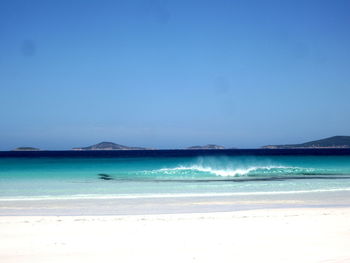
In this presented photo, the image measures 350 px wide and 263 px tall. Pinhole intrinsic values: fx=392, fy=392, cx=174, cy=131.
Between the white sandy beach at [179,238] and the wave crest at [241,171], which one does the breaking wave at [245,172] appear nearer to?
the wave crest at [241,171]

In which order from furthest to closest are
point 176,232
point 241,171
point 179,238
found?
point 241,171 → point 176,232 → point 179,238

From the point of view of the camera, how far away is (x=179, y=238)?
8180mm

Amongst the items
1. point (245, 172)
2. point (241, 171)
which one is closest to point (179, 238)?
point (245, 172)

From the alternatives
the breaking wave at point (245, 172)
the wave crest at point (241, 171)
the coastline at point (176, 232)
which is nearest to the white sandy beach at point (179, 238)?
the coastline at point (176, 232)

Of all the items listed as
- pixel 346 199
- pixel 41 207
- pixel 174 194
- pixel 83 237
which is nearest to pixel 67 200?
pixel 41 207

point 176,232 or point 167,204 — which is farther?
point 167,204

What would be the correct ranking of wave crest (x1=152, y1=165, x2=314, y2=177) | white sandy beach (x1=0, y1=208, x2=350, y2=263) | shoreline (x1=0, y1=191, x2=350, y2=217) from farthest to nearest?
wave crest (x1=152, y1=165, x2=314, y2=177) → shoreline (x1=0, y1=191, x2=350, y2=217) → white sandy beach (x1=0, y1=208, x2=350, y2=263)

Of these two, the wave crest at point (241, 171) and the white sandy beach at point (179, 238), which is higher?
the wave crest at point (241, 171)

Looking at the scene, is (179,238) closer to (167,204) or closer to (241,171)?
(167,204)

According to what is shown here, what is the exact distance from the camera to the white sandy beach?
6.87 meters

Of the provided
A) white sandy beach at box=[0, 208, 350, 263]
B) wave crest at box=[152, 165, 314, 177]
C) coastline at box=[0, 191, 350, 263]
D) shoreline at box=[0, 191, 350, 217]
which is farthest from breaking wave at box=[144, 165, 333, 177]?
white sandy beach at box=[0, 208, 350, 263]

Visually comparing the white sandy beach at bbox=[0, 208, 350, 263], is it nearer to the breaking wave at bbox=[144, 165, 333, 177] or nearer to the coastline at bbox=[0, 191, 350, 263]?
the coastline at bbox=[0, 191, 350, 263]

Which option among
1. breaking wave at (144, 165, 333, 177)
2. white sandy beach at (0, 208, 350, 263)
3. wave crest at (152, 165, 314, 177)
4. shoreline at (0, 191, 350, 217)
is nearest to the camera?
white sandy beach at (0, 208, 350, 263)

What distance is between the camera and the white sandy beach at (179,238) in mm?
6871
